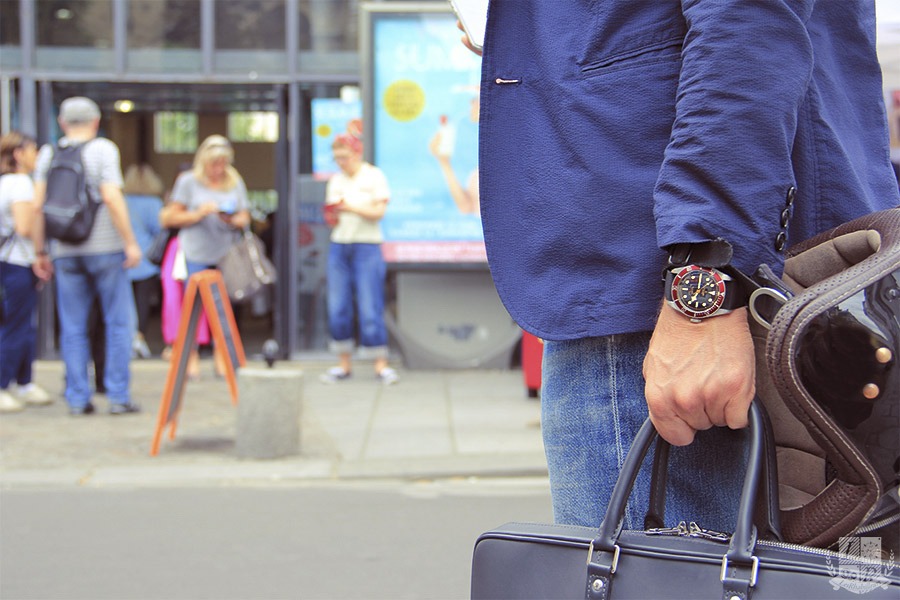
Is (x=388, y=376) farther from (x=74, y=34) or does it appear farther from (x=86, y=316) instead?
(x=74, y=34)

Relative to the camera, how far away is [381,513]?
17.3 feet

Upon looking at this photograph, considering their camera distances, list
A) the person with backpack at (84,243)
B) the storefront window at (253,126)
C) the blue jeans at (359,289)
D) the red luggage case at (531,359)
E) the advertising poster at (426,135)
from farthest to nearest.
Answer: the storefront window at (253,126), the advertising poster at (426,135), the blue jeans at (359,289), the person with backpack at (84,243), the red luggage case at (531,359)

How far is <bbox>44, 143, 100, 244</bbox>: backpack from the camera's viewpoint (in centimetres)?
695

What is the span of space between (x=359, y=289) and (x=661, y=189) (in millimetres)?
7105

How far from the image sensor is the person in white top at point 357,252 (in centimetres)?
838

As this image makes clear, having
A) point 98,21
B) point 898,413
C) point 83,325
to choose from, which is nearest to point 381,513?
point 83,325

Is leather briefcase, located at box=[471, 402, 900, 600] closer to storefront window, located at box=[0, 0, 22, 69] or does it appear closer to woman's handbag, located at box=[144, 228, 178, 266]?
woman's handbag, located at box=[144, 228, 178, 266]

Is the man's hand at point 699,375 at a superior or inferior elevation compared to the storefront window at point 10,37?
inferior

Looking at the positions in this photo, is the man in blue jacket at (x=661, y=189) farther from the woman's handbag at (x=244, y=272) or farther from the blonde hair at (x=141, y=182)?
the blonde hair at (x=141, y=182)

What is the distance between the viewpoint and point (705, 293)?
149cm

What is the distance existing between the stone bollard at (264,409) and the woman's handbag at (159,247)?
416cm

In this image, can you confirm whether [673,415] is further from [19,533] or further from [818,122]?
[19,533]

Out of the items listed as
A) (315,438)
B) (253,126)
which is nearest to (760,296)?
(315,438)

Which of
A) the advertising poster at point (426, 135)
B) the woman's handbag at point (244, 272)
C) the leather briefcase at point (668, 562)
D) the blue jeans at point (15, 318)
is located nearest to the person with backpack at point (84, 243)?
the blue jeans at point (15, 318)
